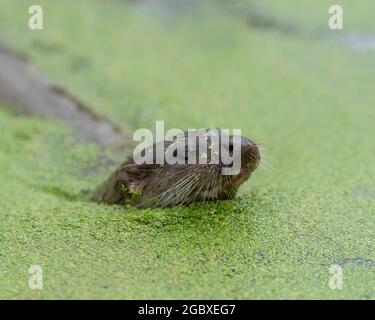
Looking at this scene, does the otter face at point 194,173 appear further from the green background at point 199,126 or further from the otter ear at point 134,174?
the green background at point 199,126

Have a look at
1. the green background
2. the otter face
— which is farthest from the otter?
the green background

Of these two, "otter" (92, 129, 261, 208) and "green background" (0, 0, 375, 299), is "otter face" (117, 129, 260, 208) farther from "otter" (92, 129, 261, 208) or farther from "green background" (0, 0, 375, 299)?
"green background" (0, 0, 375, 299)

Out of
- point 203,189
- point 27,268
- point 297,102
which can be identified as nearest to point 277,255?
point 203,189

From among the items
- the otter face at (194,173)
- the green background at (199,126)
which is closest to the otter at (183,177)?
the otter face at (194,173)

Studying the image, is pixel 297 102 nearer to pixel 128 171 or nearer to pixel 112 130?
pixel 112 130

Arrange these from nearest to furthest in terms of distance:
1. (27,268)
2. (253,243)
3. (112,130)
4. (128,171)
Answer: (27,268)
(253,243)
(128,171)
(112,130)

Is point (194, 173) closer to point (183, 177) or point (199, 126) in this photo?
point (183, 177)

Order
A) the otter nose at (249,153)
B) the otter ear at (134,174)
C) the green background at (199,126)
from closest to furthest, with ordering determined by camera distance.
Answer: the green background at (199,126) → the otter nose at (249,153) → the otter ear at (134,174)
